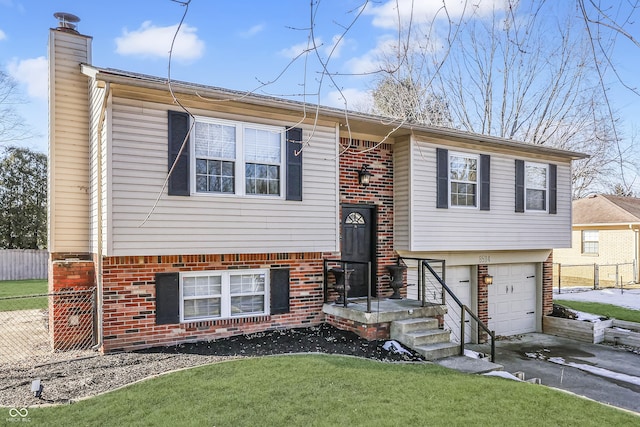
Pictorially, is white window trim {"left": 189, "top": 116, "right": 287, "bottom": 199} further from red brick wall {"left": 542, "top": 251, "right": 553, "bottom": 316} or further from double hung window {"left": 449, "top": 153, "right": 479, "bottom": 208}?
red brick wall {"left": 542, "top": 251, "right": 553, "bottom": 316}

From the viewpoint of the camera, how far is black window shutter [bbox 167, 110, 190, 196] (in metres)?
7.19

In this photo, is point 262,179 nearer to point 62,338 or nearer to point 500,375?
point 62,338

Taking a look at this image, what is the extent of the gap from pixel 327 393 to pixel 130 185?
14.2 ft

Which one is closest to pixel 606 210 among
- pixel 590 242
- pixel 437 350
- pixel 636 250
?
pixel 590 242

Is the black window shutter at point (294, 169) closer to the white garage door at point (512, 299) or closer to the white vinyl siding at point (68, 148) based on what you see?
the white vinyl siding at point (68, 148)

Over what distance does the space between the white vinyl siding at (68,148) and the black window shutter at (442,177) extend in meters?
7.34

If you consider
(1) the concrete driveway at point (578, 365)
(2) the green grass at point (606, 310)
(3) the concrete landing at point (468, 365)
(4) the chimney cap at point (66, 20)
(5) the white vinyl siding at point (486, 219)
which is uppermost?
(4) the chimney cap at point (66, 20)

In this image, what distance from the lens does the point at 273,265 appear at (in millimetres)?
8570

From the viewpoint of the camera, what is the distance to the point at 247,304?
838cm

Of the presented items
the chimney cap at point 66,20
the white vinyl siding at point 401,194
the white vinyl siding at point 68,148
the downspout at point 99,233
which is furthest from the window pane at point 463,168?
the chimney cap at point 66,20

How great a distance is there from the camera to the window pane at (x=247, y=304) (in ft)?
27.0

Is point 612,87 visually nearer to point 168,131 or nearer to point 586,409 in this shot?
point 586,409

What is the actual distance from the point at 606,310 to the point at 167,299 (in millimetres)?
12951

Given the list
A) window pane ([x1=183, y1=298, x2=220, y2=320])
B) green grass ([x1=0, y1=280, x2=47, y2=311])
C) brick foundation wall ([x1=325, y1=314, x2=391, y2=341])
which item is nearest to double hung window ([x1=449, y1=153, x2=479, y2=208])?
brick foundation wall ([x1=325, y1=314, x2=391, y2=341])
